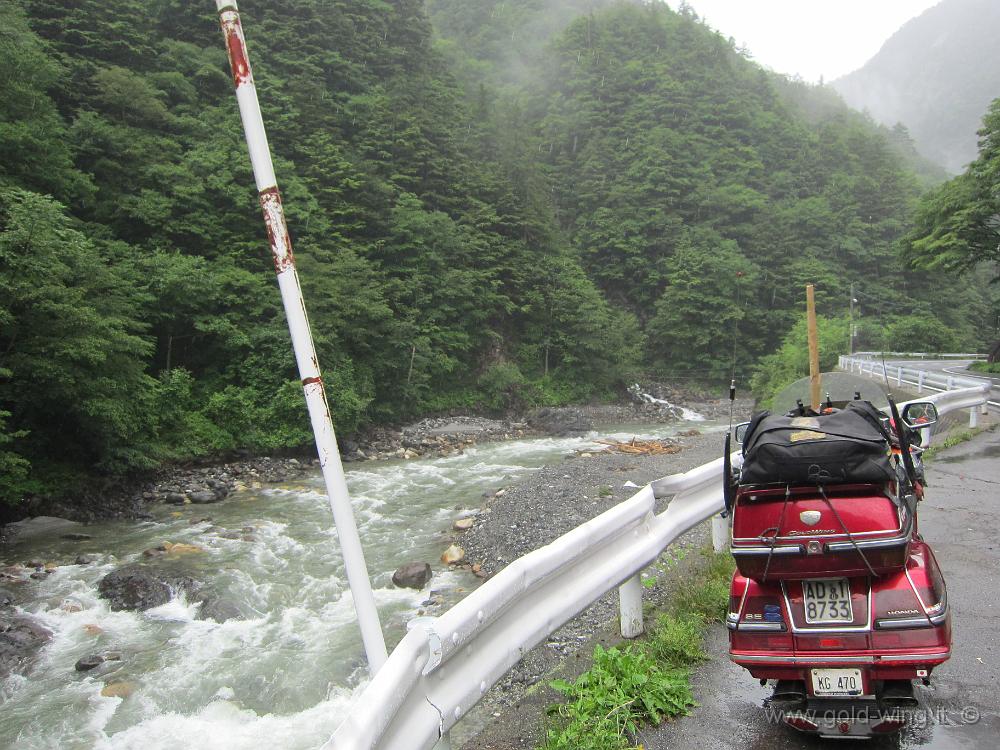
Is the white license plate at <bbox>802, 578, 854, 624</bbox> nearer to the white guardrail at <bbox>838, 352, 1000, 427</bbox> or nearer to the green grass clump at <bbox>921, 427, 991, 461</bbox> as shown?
the white guardrail at <bbox>838, 352, 1000, 427</bbox>

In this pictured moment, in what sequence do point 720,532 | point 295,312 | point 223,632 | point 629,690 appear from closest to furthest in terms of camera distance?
1. point 295,312
2. point 629,690
3. point 720,532
4. point 223,632

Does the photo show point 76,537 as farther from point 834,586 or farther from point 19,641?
point 834,586

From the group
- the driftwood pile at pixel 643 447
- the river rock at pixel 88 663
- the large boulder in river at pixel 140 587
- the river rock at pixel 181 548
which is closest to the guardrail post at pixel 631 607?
the river rock at pixel 88 663

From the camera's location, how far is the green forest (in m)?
15.6

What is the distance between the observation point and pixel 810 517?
99.5 inches

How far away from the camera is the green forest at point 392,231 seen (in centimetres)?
1563

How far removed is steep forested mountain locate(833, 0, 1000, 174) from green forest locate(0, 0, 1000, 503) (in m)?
115

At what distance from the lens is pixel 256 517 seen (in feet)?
45.2

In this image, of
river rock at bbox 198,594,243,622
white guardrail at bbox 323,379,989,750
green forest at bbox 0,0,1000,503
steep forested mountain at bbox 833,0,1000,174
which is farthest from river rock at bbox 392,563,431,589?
steep forested mountain at bbox 833,0,1000,174

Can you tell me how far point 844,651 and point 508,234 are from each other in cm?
3877

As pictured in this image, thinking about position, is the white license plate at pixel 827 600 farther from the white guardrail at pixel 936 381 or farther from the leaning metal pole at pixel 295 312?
the white guardrail at pixel 936 381

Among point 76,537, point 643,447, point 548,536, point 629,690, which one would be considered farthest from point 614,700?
point 643,447

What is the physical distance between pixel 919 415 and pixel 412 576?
747cm

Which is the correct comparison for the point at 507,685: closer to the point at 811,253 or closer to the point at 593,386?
the point at 593,386
